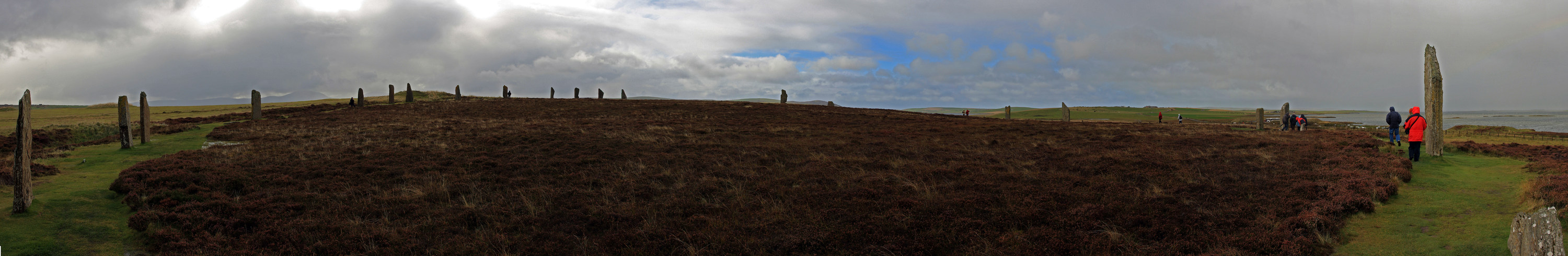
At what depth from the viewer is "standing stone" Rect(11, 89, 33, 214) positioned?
9359 millimetres

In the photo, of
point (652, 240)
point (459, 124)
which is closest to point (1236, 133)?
point (652, 240)

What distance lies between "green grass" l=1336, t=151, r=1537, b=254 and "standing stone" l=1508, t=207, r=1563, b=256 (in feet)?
3.82

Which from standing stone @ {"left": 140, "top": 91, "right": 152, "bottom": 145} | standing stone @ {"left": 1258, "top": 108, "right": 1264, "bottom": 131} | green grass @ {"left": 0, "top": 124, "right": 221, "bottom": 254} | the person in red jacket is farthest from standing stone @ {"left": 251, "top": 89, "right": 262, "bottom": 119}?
standing stone @ {"left": 1258, "top": 108, "right": 1264, "bottom": 131}

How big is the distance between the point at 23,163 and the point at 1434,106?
3018cm

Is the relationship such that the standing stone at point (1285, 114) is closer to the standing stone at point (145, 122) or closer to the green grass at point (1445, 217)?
the green grass at point (1445, 217)

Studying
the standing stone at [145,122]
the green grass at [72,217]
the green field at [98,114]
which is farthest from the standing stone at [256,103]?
the green grass at [72,217]

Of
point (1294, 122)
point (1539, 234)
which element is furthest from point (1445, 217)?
point (1294, 122)

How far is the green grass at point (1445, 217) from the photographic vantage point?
773cm

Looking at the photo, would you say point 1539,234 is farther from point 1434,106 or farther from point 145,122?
point 145,122

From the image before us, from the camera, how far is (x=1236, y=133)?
962 inches

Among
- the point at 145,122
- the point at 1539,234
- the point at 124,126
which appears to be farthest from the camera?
the point at 145,122

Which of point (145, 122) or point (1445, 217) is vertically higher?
point (145, 122)

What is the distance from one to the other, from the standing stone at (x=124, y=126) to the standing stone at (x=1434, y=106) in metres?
35.6

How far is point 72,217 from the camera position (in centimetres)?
948
